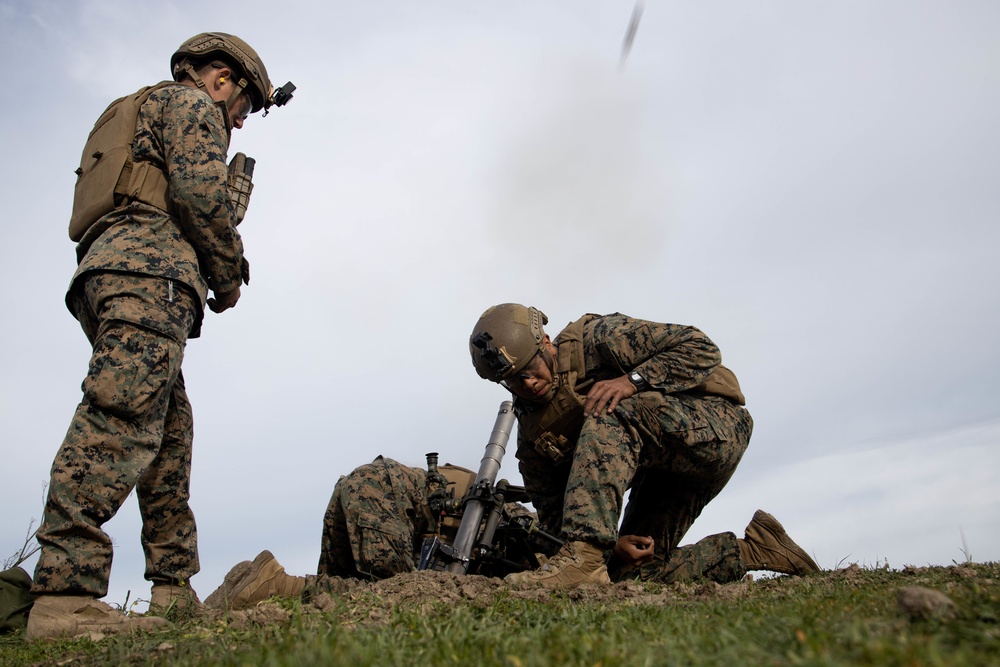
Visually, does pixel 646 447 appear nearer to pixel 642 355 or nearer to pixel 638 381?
pixel 638 381

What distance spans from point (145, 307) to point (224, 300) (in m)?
0.84

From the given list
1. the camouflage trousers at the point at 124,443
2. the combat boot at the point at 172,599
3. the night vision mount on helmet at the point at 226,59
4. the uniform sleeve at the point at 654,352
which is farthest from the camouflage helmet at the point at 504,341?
the combat boot at the point at 172,599

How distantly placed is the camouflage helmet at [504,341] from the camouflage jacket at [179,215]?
5.71ft

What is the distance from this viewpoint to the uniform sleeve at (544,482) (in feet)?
20.1

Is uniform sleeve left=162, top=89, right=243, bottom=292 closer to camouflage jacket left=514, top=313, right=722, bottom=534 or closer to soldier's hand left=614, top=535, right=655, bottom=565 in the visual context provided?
camouflage jacket left=514, top=313, right=722, bottom=534

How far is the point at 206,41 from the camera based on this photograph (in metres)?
5.26

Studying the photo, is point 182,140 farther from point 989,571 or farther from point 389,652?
point 989,571

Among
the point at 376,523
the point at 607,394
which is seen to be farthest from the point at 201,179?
the point at 376,523

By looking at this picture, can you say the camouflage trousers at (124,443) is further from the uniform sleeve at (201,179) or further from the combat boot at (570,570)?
the combat boot at (570,570)

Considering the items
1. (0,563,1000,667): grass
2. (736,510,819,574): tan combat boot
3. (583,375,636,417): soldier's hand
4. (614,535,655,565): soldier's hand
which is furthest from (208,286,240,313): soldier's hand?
(736,510,819,574): tan combat boot

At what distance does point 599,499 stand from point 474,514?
1.47 metres

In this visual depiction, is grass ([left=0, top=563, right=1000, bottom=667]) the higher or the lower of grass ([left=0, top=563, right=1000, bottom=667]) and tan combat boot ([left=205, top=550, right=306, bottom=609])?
the lower

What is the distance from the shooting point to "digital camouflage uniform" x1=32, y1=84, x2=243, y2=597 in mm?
3871

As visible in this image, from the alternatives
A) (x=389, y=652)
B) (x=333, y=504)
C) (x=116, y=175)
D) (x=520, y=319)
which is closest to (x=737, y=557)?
(x=520, y=319)
